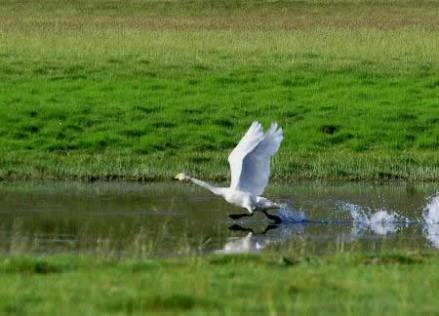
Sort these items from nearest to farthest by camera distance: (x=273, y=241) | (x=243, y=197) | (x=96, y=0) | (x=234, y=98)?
(x=273, y=241) → (x=243, y=197) → (x=234, y=98) → (x=96, y=0)

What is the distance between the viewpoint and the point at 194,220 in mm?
17531

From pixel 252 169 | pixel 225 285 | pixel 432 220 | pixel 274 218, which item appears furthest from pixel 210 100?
pixel 225 285

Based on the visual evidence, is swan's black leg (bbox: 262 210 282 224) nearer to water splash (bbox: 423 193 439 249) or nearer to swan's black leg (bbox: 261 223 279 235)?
swan's black leg (bbox: 261 223 279 235)

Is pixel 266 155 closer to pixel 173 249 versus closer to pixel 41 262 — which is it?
pixel 173 249

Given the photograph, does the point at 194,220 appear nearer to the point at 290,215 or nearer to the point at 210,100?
the point at 290,215

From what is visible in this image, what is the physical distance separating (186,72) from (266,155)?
14760 mm

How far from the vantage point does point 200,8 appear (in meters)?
52.8

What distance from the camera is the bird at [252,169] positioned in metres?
17.5

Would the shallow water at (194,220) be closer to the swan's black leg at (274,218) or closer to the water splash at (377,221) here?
the water splash at (377,221)

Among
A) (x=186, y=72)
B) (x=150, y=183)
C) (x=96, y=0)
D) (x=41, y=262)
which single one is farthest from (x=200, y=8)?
(x=41, y=262)

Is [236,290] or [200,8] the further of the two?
[200,8]

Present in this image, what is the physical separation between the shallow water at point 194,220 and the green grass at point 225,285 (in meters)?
1.20

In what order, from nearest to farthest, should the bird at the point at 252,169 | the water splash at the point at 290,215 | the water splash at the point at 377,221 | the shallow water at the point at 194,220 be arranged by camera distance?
1. the shallow water at the point at 194,220
2. the water splash at the point at 377,221
3. the bird at the point at 252,169
4. the water splash at the point at 290,215

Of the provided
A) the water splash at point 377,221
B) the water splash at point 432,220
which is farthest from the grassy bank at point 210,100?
the water splash at point 377,221
